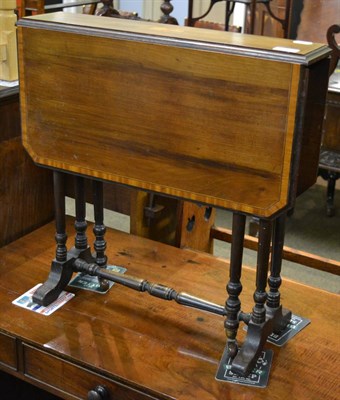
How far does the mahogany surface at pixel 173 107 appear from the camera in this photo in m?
1.35

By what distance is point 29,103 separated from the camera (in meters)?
1.66

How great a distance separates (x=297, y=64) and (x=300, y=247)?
2.01 m

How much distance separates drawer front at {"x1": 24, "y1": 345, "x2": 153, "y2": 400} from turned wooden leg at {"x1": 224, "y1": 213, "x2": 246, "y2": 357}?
0.23 meters

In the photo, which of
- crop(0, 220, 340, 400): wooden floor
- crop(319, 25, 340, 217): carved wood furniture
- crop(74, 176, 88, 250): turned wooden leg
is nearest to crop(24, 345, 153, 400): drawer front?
crop(0, 220, 340, 400): wooden floor

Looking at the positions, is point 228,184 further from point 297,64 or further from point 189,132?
point 297,64

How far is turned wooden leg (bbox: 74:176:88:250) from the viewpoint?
1.78 metres

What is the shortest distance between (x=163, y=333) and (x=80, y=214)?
37 cm

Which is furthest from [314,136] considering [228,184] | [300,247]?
[300,247]

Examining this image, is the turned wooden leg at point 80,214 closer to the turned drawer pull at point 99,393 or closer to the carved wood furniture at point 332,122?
the turned drawer pull at point 99,393

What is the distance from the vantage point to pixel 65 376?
165 centimetres

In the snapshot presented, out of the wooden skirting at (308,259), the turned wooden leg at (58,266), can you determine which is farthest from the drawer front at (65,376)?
the wooden skirting at (308,259)

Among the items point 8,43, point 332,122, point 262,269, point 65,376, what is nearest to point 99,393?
point 65,376

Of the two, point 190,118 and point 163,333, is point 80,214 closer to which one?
point 163,333

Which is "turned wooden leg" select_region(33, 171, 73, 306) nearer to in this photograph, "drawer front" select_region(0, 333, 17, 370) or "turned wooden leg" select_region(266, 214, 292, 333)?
"drawer front" select_region(0, 333, 17, 370)
